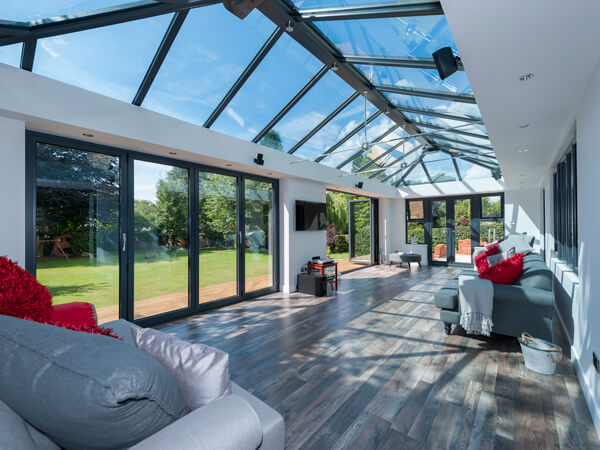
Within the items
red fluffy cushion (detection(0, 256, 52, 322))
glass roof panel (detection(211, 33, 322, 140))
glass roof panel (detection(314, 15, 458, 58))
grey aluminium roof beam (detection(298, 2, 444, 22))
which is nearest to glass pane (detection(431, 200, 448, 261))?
glass roof panel (detection(211, 33, 322, 140))

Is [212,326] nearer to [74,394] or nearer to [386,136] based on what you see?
[74,394]

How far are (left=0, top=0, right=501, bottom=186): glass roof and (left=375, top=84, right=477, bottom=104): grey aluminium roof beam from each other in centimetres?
2

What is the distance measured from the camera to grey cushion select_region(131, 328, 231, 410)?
111cm

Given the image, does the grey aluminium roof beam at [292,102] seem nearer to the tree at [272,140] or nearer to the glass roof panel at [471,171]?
the tree at [272,140]

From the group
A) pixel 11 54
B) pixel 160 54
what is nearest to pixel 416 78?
pixel 160 54

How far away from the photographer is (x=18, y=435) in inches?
29.7

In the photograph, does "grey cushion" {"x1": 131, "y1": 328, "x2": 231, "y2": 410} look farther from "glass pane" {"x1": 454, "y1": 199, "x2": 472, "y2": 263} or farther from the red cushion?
"glass pane" {"x1": 454, "y1": 199, "x2": 472, "y2": 263}

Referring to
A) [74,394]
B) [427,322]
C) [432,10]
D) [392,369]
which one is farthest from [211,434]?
[427,322]

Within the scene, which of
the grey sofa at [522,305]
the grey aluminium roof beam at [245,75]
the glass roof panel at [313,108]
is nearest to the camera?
the grey sofa at [522,305]

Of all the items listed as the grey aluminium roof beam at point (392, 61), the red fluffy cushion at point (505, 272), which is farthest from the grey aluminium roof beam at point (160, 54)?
the red fluffy cushion at point (505, 272)

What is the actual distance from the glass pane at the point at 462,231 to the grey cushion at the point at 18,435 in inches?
411

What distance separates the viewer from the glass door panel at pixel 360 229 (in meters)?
10.2

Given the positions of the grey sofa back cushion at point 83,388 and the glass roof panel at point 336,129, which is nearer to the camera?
the grey sofa back cushion at point 83,388

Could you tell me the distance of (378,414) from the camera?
2.07 m
